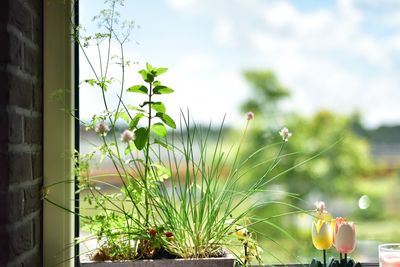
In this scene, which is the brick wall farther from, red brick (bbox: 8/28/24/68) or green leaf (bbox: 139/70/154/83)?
green leaf (bbox: 139/70/154/83)

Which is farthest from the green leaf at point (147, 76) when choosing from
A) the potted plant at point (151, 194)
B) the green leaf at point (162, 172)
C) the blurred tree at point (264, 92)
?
the blurred tree at point (264, 92)

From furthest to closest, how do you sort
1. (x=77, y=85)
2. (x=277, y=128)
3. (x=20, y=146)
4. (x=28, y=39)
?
(x=277, y=128)
(x=77, y=85)
(x=28, y=39)
(x=20, y=146)

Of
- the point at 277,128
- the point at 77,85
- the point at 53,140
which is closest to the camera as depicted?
the point at 53,140

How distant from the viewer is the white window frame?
6.21 ft

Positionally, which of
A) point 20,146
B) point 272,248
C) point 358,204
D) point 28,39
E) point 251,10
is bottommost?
point 272,248

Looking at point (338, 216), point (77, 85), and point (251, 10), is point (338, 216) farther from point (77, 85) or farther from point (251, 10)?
point (77, 85)

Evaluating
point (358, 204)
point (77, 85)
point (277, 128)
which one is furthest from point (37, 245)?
point (358, 204)

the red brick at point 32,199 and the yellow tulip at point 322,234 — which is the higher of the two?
the red brick at point 32,199

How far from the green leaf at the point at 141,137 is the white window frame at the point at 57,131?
0.25m

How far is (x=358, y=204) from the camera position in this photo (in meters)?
2.14

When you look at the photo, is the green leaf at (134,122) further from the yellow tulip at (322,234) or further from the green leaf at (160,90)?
the yellow tulip at (322,234)

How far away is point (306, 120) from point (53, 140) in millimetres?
838

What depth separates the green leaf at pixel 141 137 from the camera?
1763 millimetres

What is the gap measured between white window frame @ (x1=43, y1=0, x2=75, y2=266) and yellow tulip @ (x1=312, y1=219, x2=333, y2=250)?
0.72 metres
